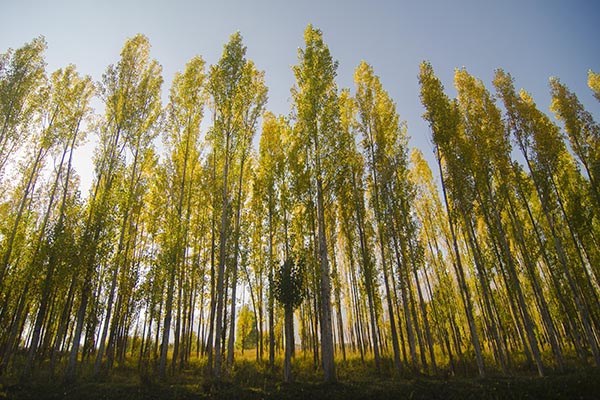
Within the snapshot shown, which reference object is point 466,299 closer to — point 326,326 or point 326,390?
point 326,326

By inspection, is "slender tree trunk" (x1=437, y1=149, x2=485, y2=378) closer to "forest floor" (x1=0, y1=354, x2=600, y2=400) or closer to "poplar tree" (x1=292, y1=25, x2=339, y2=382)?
"forest floor" (x1=0, y1=354, x2=600, y2=400)

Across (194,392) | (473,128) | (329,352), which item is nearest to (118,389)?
(194,392)

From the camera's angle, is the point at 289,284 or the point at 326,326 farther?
the point at 289,284

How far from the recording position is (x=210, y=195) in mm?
16406

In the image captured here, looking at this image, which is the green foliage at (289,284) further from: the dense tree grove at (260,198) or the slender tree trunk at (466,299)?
the slender tree trunk at (466,299)

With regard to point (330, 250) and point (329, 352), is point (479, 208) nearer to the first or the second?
point (330, 250)

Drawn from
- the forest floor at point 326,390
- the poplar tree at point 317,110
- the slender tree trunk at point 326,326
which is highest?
the poplar tree at point 317,110

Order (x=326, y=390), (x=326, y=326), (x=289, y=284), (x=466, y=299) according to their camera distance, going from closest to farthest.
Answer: (x=326, y=390) < (x=326, y=326) < (x=289, y=284) < (x=466, y=299)

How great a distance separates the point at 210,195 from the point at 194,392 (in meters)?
10.2

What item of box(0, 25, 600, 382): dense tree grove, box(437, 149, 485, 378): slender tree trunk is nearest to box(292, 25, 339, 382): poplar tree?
box(0, 25, 600, 382): dense tree grove

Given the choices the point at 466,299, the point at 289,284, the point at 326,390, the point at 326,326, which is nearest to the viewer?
the point at 326,390

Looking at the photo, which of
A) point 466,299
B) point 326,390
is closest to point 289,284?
point 326,390

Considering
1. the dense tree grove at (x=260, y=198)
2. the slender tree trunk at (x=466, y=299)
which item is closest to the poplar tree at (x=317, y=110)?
the dense tree grove at (x=260, y=198)

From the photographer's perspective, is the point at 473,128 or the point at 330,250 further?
the point at 330,250
